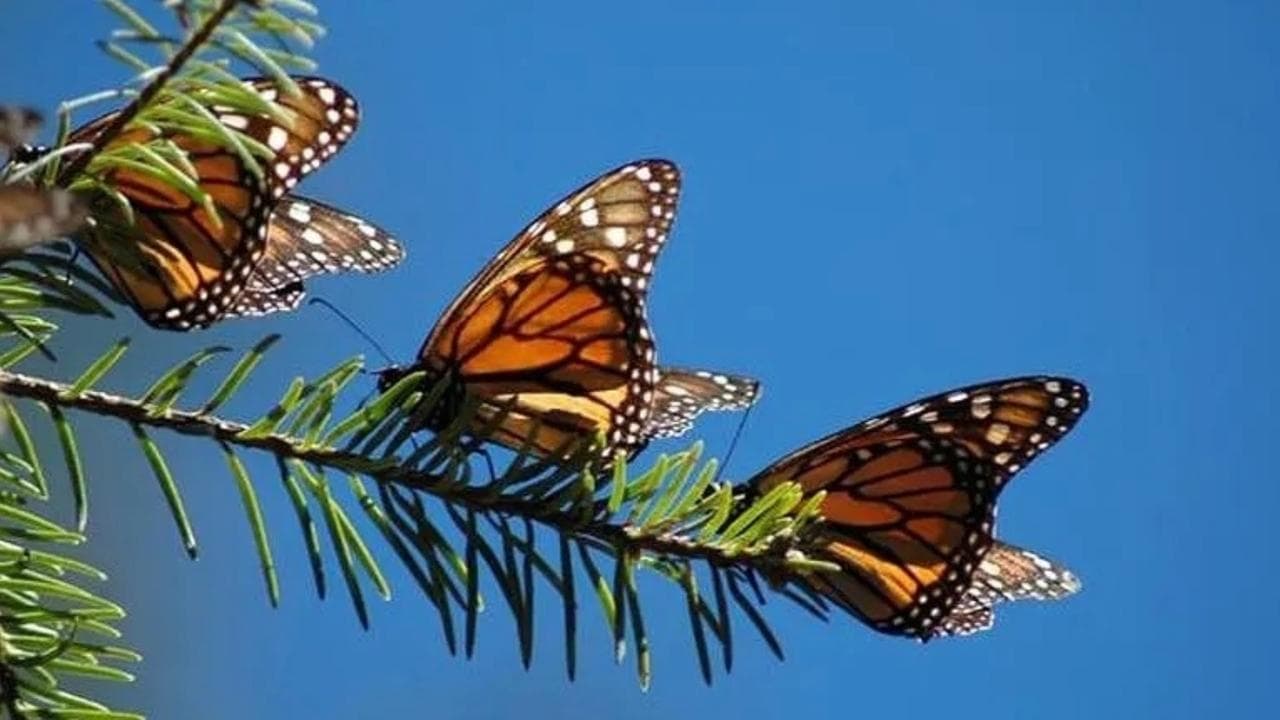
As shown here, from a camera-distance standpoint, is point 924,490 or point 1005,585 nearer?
point 924,490

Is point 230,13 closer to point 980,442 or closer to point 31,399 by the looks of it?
point 31,399

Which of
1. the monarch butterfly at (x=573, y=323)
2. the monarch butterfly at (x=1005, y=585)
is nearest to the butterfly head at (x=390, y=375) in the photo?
the monarch butterfly at (x=573, y=323)

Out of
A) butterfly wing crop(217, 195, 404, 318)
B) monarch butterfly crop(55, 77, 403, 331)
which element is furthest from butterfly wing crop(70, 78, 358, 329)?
butterfly wing crop(217, 195, 404, 318)

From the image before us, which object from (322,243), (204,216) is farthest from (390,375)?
(322,243)

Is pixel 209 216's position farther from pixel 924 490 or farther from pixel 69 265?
pixel 924 490

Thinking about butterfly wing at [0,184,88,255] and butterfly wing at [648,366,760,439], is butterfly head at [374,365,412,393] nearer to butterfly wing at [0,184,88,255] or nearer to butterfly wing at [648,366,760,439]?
butterfly wing at [648,366,760,439]

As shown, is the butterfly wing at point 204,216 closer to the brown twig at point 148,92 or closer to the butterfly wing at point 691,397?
the brown twig at point 148,92
